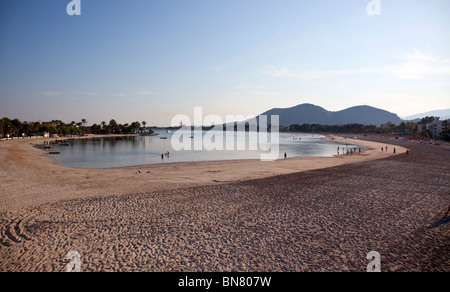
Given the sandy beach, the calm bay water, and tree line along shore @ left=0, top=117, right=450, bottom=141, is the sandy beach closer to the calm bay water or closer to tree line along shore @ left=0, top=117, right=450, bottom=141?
the calm bay water

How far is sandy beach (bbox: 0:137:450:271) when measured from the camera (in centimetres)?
629

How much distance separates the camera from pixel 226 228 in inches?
334

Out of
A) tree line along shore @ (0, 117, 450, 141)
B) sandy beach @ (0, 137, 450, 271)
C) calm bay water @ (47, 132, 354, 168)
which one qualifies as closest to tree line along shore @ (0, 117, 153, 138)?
tree line along shore @ (0, 117, 450, 141)

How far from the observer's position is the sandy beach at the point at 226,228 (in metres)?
6.29

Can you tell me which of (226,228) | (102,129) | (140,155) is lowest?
(140,155)

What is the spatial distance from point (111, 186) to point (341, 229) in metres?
14.0

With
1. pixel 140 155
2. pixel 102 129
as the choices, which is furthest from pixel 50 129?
pixel 140 155

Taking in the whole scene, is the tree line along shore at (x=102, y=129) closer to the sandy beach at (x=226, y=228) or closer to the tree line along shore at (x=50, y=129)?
the tree line along shore at (x=50, y=129)

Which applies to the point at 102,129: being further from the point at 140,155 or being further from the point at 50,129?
the point at 140,155

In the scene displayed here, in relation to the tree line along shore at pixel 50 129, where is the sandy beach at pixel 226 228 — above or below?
below

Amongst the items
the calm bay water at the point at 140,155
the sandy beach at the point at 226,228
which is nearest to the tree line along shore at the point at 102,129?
the calm bay water at the point at 140,155

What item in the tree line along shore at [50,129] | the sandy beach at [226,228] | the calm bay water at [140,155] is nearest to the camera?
the sandy beach at [226,228]
